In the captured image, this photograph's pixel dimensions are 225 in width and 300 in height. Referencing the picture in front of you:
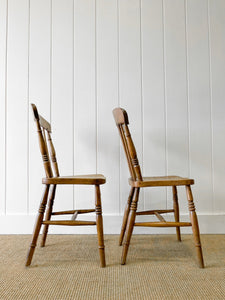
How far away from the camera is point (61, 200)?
2.01 m

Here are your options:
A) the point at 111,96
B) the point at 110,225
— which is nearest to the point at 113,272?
the point at 110,225

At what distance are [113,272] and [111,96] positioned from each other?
119 cm

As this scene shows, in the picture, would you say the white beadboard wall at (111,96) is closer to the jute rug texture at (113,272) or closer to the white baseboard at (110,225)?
the white baseboard at (110,225)

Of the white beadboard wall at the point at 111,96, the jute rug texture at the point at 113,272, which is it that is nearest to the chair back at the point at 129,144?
the jute rug texture at the point at 113,272

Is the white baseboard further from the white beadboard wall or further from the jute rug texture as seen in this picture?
the jute rug texture

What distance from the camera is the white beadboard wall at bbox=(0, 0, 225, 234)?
6.60ft

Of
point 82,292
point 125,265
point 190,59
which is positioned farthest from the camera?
point 190,59

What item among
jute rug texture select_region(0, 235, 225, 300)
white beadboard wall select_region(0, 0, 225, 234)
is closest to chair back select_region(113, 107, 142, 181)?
jute rug texture select_region(0, 235, 225, 300)

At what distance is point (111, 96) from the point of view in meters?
2.05

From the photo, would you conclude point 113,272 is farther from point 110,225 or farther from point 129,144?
point 110,225

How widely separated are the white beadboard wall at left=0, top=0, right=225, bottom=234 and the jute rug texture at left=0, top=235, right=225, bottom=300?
339mm

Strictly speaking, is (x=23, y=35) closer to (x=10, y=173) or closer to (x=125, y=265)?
(x=10, y=173)

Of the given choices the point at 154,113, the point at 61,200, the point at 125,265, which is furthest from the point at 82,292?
the point at 154,113

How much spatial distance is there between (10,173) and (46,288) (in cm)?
108
